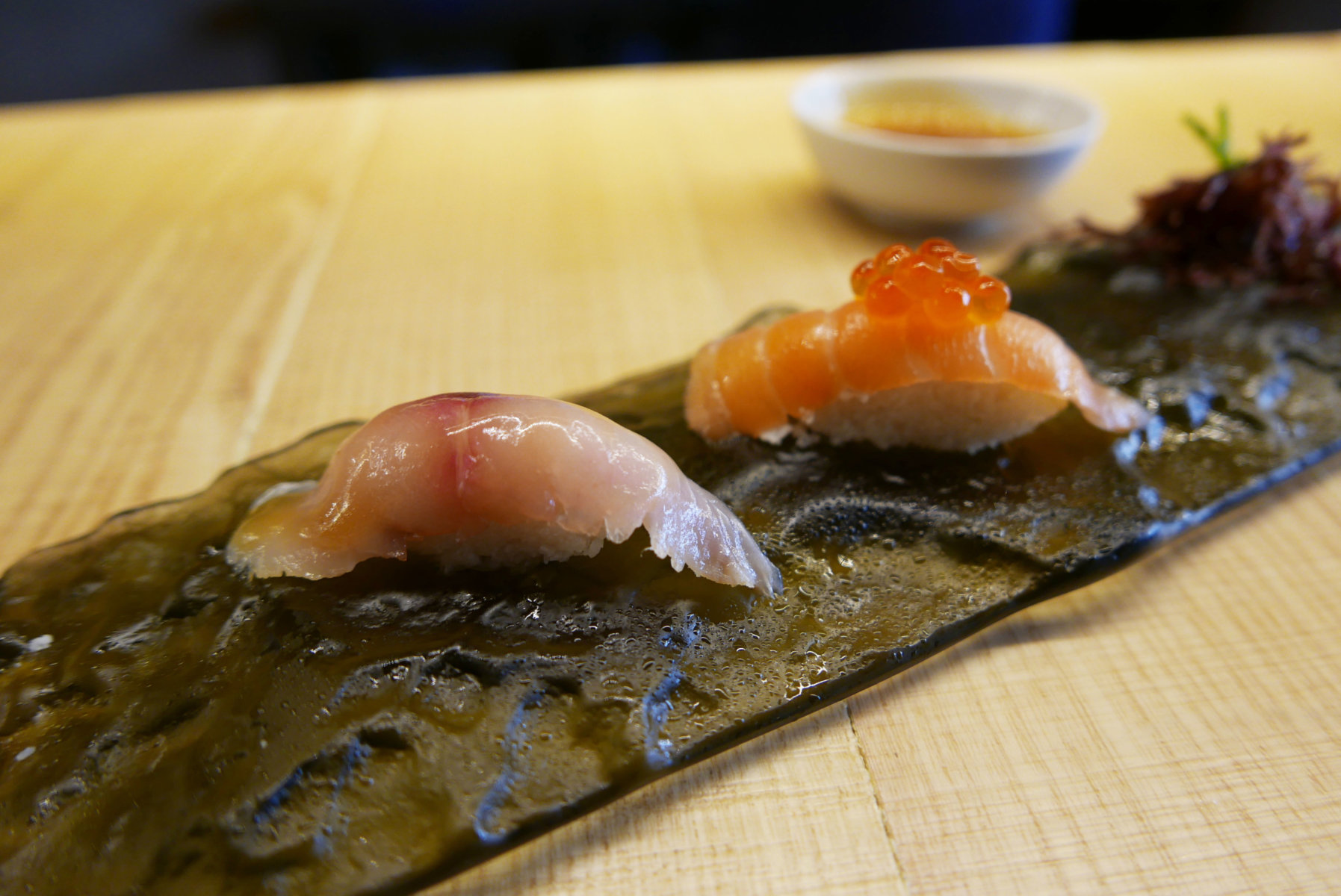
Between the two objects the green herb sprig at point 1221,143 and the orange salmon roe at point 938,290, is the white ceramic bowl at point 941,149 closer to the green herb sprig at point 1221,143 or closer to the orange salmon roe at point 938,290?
the green herb sprig at point 1221,143

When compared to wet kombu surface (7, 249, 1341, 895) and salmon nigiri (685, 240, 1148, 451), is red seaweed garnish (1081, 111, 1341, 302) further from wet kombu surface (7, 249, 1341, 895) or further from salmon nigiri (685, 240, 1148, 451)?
salmon nigiri (685, 240, 1148, 451)

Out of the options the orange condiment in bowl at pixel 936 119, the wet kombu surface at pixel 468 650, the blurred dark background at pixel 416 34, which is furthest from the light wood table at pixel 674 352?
the blurred dark background at pixel 416 34

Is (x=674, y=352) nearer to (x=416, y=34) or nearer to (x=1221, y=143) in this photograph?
(x=1221, y=143)

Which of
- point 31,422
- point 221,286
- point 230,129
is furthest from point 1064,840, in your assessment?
point 230,129

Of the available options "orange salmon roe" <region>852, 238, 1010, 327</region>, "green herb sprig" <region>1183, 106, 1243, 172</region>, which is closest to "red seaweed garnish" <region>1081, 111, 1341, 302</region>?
"green herb sprig" <region>1183, 106, 1243, 172</region>

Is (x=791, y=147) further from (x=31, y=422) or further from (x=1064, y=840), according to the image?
(x=1064, y=840)

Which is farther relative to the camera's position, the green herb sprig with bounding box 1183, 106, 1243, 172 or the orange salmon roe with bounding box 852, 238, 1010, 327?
the green herb sprig with bounding box 1183, 106, 1243, 172
